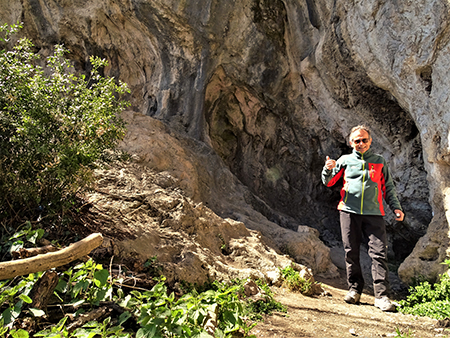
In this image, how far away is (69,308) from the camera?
2.11m

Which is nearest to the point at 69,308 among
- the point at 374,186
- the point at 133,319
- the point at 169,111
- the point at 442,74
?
the point at 133,319

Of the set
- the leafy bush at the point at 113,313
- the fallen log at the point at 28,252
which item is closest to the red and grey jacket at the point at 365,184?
the leafy bush at the point at 113,313

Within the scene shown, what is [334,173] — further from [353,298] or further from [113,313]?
[113,313]

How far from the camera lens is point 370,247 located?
12.7 feet

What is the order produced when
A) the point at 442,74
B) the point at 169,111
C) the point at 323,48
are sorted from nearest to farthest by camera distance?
the point at 442,74 < the point at 323,48 < the point at 169,111

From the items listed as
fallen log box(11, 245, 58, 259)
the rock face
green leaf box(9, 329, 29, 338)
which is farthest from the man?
green leaf box(9, 329, 29, 338)

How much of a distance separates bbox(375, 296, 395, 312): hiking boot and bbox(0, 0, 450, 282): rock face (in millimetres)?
1684

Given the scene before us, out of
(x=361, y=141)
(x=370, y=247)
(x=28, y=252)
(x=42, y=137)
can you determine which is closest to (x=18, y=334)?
(x=28, y=252)

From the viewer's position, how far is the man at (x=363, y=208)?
150 inches

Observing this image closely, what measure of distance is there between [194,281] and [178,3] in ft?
27.7

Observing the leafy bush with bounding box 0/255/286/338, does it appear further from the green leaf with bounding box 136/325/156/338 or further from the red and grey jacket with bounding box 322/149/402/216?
the red and grey jacket with bounding box 322/149/402/216

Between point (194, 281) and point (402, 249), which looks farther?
point (402, 249)

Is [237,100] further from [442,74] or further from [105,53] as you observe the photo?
[442,74]

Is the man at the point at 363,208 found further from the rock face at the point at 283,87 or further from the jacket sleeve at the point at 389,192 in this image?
the rock face at the point at 283,87
